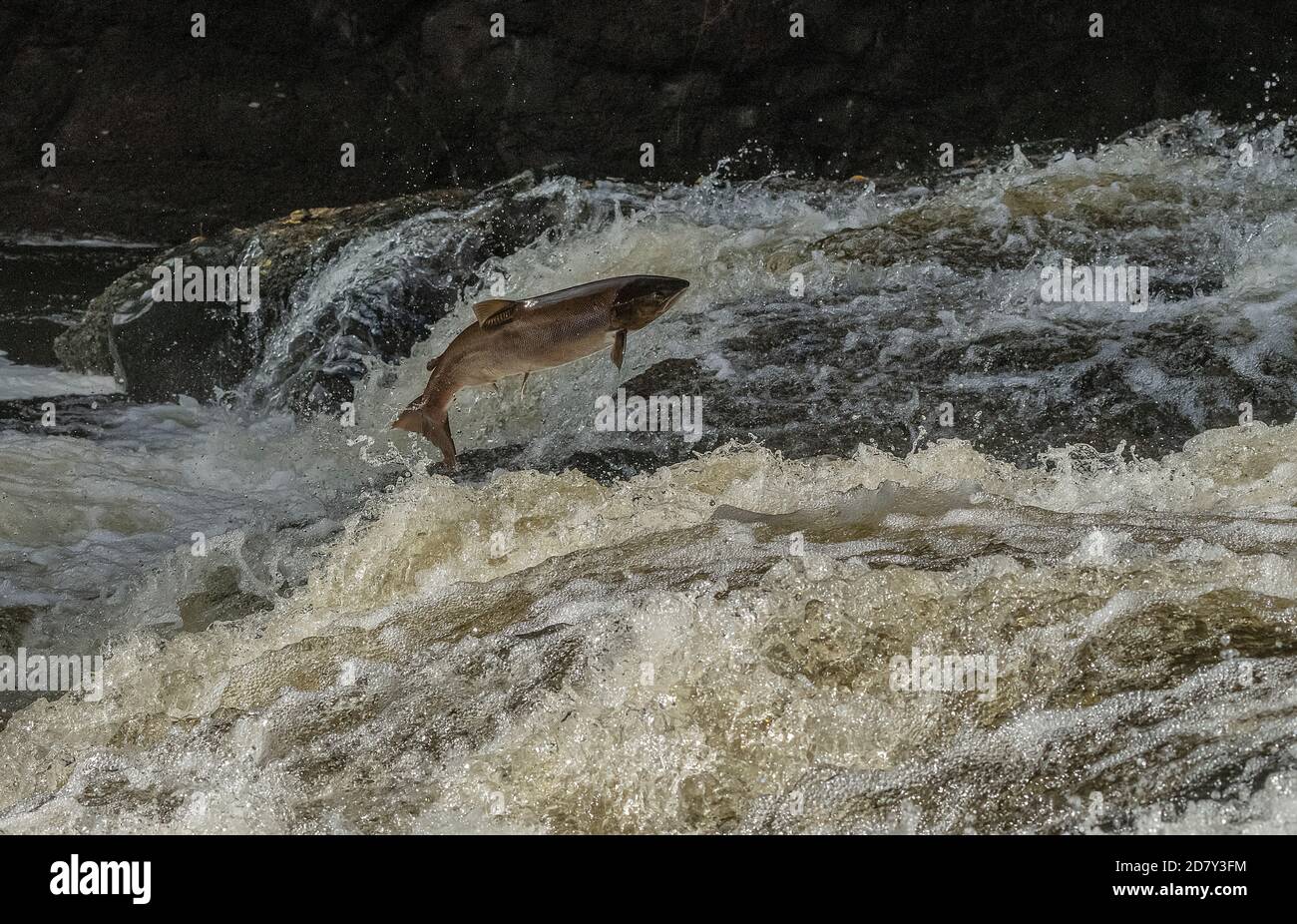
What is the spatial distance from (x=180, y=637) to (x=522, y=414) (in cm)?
198

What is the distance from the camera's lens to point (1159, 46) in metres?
8.24

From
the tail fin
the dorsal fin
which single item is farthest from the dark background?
the dorsal fin

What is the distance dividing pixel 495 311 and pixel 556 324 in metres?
0.21

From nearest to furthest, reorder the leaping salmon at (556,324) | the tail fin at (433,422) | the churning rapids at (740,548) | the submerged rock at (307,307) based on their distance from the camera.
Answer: the churning rapids at (740,548) → the leaping salmon at (556,324) → the tail fin at (433,422) → the submerged rock at (307,307)

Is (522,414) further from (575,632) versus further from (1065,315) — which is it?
(575,632)

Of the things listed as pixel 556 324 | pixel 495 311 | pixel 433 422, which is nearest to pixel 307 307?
pixel 433 422

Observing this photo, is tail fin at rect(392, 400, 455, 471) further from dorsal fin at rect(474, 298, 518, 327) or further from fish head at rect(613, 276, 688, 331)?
fish head at rect(613, 276, 688, 331)

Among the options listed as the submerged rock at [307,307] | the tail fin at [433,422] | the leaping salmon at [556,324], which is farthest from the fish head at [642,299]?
the submerged rock at [307,307]

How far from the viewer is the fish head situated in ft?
14.2

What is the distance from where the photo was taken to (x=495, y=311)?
14.3ft

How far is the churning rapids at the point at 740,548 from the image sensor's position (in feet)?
7.66

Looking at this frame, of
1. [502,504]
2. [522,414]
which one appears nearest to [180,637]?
[502,504]

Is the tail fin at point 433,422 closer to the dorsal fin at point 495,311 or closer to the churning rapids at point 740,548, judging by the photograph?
the churning rapids at point 740,548

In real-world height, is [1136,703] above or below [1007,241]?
below
